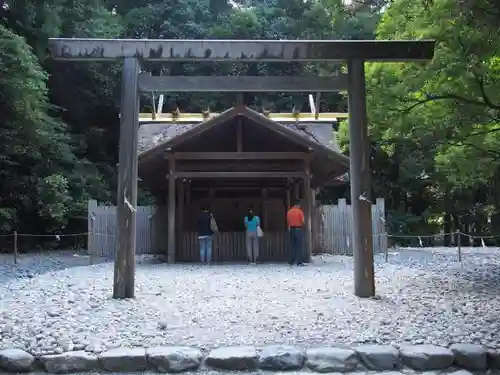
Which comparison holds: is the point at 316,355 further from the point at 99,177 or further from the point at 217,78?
the point at 99,177

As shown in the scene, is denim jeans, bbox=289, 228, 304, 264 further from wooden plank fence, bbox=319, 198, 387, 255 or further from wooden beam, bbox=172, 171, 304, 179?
wooden plank fence, bbox=319, 198, 387, 255

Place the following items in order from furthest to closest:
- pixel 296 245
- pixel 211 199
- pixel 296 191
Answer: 1. pixel 211 199
2. pixel 296 191
3. pixel 296 245

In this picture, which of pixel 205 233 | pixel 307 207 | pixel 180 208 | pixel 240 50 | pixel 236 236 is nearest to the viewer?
pixel 240 50

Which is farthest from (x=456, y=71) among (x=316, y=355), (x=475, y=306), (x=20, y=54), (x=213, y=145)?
(x=20, y=54)

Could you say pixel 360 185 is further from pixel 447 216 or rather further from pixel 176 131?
pixel 447 216

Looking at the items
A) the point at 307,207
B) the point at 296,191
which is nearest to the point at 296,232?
the point at 307,207

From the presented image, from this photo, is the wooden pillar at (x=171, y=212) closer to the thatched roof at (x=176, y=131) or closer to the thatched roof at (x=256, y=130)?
the thatched roof at (x=256, y=130)

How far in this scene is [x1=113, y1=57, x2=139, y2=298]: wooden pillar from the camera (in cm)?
732

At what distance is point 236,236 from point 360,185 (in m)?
8.42

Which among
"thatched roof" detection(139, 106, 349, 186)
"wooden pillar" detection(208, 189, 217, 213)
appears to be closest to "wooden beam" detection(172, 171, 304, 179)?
"thatched roof" detection(139, 106, 349, 186)

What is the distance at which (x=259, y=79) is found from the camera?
780 centimetres

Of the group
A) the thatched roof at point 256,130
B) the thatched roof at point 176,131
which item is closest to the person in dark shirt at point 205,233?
the thatched roof at point 256,130

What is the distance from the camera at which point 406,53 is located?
771cm

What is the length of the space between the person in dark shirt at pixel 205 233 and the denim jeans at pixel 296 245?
228 cm
